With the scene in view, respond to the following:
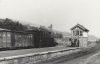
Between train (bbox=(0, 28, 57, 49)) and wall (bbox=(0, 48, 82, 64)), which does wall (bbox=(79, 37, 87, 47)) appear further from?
wall (bbox=(0, 48, 82, 64))

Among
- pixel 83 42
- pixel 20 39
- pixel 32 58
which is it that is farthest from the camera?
pixel 83 42

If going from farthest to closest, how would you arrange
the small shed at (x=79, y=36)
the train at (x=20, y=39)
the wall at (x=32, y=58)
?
the small shed at (x=79, y=36) < the train at (x=20, y=39) < the wall at (x=32, y=58)

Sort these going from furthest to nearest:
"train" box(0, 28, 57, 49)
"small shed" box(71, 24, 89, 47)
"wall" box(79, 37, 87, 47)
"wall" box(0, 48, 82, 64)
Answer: "wall" box(79, 37, 87, 47) → "small shed" box(71, 24, 89, 47) → "train" box(0, 28, 57, 49) → "wall" box(0, 48, 82, 64)

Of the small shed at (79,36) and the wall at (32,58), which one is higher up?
the small shed at (79,36)

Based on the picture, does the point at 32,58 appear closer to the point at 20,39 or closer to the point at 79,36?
the point at 20,39

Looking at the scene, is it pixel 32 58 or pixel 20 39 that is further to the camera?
pixel 20 39

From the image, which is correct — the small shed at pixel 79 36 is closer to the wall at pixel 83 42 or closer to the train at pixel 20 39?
the wall at pixel 83 42

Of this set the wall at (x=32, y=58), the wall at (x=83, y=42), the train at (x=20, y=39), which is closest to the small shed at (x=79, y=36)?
the wall at (x=83, y=42)

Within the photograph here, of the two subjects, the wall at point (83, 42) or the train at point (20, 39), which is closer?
the train at point (20, 39)

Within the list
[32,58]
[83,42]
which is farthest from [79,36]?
[32,58]

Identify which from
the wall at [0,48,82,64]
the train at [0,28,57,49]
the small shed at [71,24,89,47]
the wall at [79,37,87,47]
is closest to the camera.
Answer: the wall at [0,48,82,64]

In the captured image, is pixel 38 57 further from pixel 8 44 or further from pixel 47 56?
pixel 8 44

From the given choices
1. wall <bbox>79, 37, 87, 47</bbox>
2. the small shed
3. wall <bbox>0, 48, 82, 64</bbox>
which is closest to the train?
the small shed

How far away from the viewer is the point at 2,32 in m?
17.8
